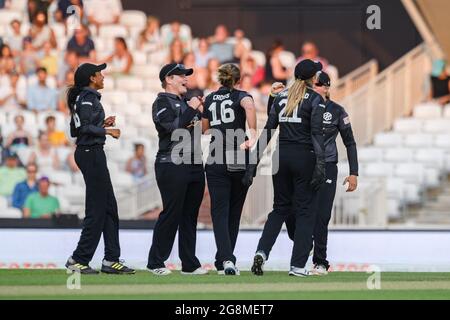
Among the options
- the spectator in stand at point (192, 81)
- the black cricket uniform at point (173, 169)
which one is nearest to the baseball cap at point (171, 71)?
the black cricket uniform at point (173, 169)

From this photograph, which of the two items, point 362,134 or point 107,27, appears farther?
point 107,27

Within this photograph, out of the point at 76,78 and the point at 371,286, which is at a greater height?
the point at 76,78

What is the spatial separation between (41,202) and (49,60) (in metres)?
3.23

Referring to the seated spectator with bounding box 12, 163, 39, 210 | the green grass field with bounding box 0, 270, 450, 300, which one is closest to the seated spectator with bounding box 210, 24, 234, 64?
the seated spectator with bounding box 12, 163, 39, 210

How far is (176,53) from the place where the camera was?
2028 centimetres

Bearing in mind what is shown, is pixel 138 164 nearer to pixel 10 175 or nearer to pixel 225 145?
pixel 10 175

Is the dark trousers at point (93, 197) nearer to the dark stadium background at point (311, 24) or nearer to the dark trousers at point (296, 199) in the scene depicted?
the dark trousers at point (296, 199)
